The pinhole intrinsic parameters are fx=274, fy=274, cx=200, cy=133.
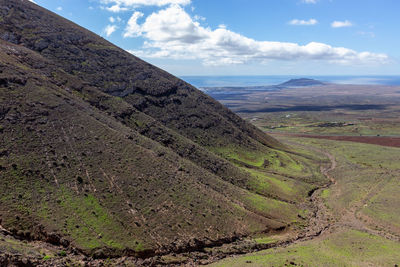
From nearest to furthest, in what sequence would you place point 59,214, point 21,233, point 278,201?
point 21,233, point 59,214, point 278,201

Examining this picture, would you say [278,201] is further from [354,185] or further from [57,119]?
[57,119]

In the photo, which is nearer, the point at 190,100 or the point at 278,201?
the point at 278,201

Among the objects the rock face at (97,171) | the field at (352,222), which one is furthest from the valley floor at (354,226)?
the rock face at (97,171)

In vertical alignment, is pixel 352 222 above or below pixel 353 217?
below

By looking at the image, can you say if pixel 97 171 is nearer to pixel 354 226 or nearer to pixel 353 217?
pixel 354 226

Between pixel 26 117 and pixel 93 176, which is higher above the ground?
pixel 26 117

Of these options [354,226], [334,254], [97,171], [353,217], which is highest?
[97,171]

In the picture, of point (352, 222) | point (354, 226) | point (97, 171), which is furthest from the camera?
point (352, 222)

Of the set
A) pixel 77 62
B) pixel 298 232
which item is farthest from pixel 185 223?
pixel 77 62

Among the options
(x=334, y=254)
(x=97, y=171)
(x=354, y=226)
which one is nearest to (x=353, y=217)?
(x=354, y=226)
